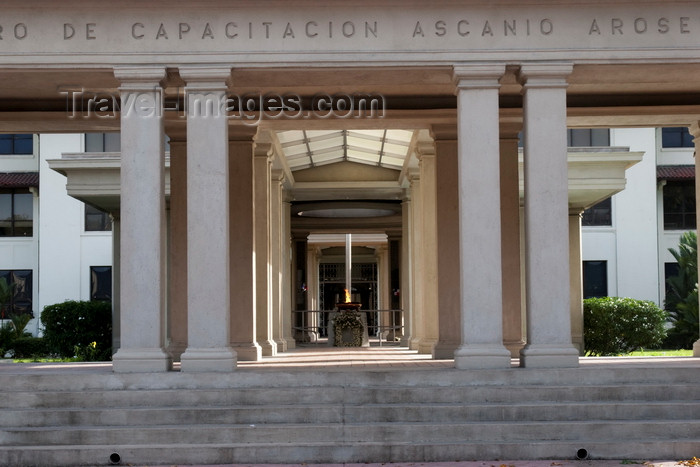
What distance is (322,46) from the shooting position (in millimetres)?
17016

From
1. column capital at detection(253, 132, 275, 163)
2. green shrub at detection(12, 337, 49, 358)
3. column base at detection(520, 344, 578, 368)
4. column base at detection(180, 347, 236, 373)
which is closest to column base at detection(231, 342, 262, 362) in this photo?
column base at detection(180, 347, 236, 373)

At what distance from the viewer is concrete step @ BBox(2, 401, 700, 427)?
14961 mm

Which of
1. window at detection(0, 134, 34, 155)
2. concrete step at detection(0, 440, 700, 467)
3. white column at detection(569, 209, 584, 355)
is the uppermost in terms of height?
window at detection(0, 134, 34, 155)

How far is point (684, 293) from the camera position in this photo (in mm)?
42062

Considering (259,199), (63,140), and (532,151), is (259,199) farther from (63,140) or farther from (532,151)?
(63,140)

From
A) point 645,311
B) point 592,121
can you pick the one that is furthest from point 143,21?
point 645,311

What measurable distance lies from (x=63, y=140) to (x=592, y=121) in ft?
103

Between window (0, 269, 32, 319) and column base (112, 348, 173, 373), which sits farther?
window (0, 269, 32, 319)

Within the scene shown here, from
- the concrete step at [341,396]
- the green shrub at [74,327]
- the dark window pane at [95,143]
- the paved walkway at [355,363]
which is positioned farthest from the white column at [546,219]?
the dark window pane at [95,143]

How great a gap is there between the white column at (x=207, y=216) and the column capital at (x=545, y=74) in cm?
516

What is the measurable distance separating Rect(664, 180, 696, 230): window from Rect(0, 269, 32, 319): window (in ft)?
100

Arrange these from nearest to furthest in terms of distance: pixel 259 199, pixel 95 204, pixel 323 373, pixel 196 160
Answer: pixel 323 373 < pixel 196 160 < pixel 259 199 < pixel 95 204

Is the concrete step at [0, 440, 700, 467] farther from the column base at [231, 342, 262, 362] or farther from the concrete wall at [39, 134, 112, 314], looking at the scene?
the concrete wall at [39, 134, 112, 314]

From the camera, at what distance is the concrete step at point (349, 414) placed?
15.0 metres
